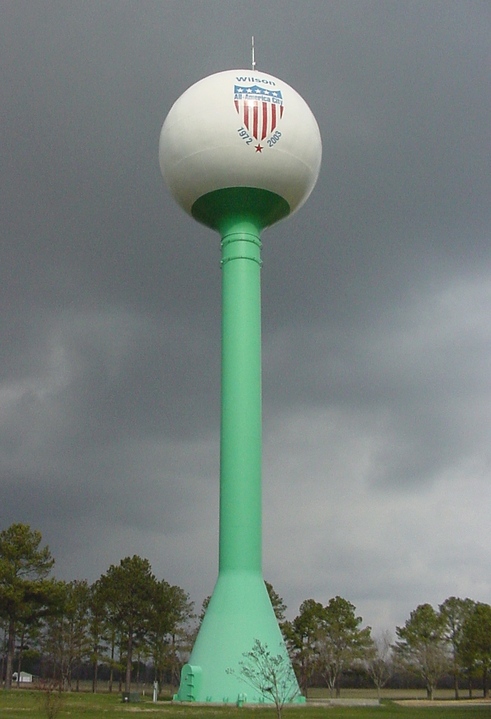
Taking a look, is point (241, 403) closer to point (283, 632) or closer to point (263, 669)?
point (263, 669)

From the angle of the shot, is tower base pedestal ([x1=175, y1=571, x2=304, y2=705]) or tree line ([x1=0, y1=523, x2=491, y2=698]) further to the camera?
tree line ([x1=0, y1=523, x2=491, y2=698])

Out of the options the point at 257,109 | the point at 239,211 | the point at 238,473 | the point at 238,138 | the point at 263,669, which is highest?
the point at 257,109

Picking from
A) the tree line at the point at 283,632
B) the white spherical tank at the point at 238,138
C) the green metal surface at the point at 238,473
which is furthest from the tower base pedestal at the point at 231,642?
the tree line at the point at 283,632

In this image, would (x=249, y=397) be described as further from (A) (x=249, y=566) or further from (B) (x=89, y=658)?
(B) (x=89, y=658)

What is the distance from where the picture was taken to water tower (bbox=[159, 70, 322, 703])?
18.8 metres

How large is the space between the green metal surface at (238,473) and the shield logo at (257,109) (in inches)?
65.5

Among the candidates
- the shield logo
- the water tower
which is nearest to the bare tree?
the water tower

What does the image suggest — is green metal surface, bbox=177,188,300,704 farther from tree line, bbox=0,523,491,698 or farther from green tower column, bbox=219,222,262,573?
tree line, bbox=0,523,491,698

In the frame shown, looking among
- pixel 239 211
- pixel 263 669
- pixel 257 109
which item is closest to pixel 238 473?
pixel 263 669

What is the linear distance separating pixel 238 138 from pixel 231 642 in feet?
42.7

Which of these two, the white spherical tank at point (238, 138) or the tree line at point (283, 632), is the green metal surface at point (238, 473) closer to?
the white spherical tank at point (238, 138)

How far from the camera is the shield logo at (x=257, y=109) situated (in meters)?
20.9

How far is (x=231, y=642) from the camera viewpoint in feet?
58.2

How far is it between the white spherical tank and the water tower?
3cm
